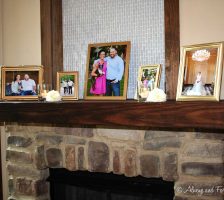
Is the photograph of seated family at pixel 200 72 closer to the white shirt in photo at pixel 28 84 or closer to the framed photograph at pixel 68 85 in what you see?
the framed photograph at pixel 68 85

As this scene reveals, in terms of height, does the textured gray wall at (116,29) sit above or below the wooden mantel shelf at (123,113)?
above

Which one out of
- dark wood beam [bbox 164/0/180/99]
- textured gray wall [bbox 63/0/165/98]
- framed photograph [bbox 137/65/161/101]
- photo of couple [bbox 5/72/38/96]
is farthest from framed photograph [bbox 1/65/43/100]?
dark wood beam [bbox 164/0/180/99]

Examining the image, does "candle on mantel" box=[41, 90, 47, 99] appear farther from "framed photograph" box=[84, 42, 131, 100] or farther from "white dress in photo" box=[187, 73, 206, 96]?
"white dress in photo" box=[187, 73, 206, 96]

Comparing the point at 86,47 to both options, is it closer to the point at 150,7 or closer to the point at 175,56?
the point at 150,7

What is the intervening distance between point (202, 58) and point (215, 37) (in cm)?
23

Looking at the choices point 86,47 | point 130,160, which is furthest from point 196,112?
point 86,47

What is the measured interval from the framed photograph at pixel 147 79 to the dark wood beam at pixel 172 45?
0.12 m

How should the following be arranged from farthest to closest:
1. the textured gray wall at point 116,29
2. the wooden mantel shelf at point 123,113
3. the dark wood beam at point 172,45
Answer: the textured gray wall at point 116,29 → the dark wood beam at point 172,45 → the wooden mantel shelf at point 123,113

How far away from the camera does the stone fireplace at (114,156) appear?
1730 mm

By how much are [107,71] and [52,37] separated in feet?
1.97

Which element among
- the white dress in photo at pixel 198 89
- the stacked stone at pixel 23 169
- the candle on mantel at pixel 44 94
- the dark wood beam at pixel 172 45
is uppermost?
the dark wood beam at pixel 172 45

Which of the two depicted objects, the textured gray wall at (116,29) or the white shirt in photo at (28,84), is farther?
the white shirt in photo at (28,84)

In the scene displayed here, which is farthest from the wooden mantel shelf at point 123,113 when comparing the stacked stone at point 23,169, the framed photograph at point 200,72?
the stacked stone at point 23,169

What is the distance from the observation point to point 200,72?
1.63m
